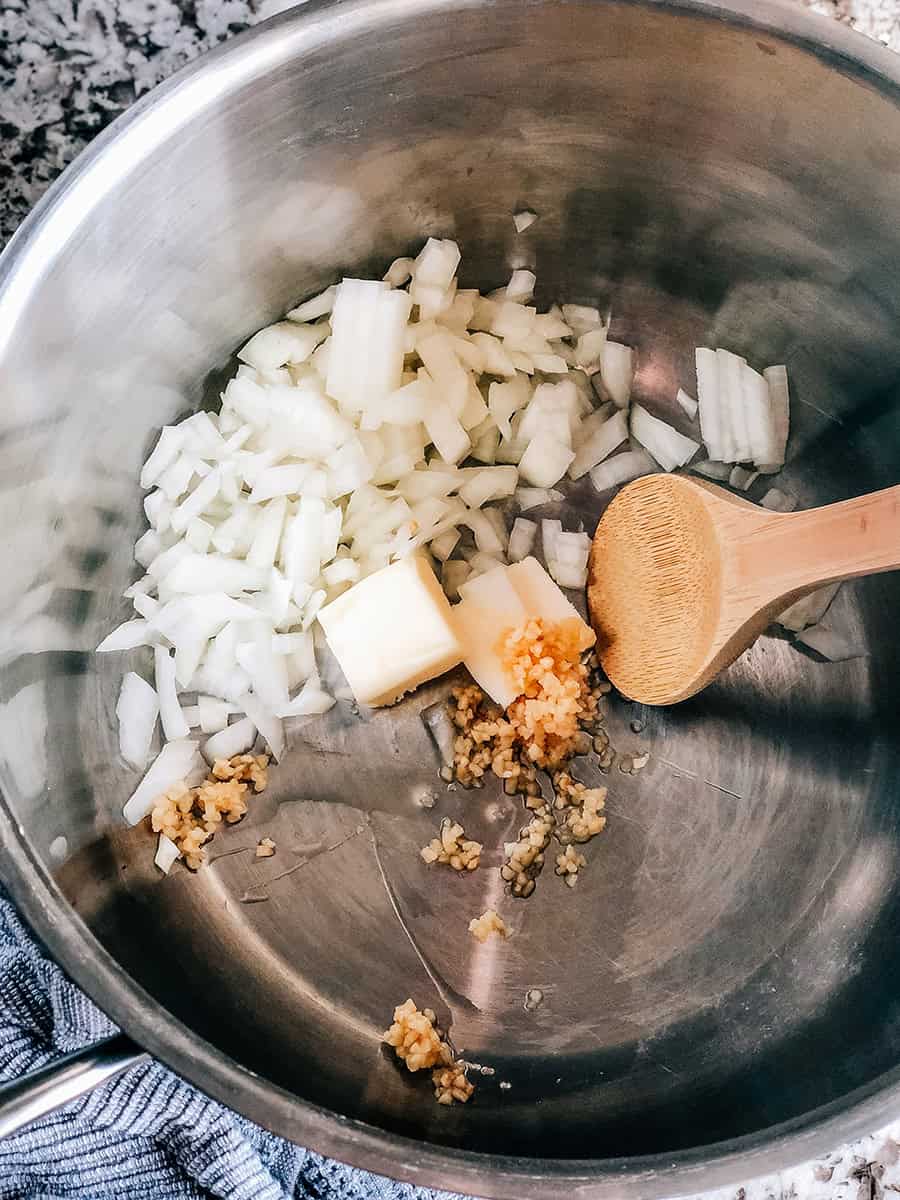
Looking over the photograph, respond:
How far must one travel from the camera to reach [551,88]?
926 mm

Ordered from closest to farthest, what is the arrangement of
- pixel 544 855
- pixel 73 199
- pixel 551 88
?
pixel 73 199 < pixel 551 88 < pixel 544 855

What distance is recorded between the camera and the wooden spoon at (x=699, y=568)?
86cm

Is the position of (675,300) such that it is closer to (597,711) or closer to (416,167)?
(416,167)

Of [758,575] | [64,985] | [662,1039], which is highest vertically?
[758,575]

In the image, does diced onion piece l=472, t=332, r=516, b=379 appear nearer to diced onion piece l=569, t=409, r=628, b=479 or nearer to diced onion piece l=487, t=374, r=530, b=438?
diced onion piece l=487, t=374, r=530, b=438

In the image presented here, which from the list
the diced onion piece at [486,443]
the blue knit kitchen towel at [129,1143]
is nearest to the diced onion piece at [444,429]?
the diced onion piece at [486,443]

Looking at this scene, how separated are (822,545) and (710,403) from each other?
13.1 inches

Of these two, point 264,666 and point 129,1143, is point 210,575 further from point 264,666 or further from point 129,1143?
point 129,1143

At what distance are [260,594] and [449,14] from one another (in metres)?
0.56

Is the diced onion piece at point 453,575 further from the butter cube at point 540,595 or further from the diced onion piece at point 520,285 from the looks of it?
the diced onion piece at point 520,285

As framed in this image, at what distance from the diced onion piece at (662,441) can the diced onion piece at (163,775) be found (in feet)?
1.98

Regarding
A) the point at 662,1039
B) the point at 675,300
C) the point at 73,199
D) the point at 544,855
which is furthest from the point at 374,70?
the point at 662,1039

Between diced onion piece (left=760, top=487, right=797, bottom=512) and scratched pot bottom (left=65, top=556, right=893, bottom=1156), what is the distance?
0.40ft

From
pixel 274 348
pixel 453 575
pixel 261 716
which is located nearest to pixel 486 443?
pixel 453 575
